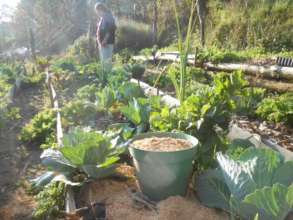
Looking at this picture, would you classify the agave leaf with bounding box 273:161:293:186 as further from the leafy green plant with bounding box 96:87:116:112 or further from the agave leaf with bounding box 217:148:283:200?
the leafy green plant with bounding box 96:87:116:112

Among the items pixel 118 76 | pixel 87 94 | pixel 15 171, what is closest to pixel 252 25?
pixel 118 76

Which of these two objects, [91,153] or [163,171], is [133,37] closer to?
[91,153]

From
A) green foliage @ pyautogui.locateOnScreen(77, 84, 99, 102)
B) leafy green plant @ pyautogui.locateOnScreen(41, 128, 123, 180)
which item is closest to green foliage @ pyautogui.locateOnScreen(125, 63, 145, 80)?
green foliage @ pyautogui.locateOnScreen(77, 84, 99, 102)

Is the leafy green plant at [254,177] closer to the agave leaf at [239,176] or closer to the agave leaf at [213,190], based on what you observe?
the agave leaf at [239,176]

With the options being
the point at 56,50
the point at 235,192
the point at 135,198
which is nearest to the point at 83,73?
the point at 135,198

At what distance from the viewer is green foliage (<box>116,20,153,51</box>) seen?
703 inches

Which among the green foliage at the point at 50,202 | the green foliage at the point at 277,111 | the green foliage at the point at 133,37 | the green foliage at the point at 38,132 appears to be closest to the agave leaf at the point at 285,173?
the green foliage at the point at 50,202

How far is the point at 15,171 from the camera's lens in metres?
3.76

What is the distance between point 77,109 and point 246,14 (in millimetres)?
10221

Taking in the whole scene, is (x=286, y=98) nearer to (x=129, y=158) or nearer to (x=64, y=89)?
(x=129, y=158)

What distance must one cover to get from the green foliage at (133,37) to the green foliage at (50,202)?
15163 mm

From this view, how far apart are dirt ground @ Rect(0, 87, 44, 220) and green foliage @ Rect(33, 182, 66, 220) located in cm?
17

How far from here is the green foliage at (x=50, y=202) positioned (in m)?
2.62

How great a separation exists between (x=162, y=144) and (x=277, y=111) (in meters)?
1.97
